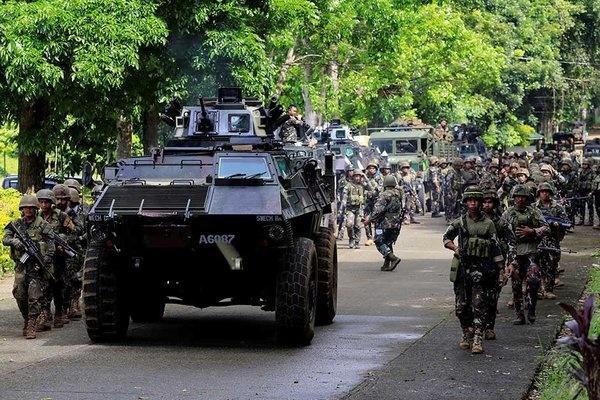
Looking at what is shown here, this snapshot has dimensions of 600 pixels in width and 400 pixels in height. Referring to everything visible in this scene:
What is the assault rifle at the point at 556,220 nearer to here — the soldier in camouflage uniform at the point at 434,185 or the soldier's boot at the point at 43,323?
the soldier's boot at the point at 43,323

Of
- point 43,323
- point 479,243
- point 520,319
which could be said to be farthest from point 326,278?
point 43,323

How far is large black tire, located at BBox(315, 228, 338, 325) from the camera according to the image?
14.8 m

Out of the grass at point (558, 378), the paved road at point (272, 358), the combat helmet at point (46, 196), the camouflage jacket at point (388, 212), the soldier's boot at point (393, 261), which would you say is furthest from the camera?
Answer: the camouflage jacket at point (388, 212)

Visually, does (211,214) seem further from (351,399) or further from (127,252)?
(351,399)

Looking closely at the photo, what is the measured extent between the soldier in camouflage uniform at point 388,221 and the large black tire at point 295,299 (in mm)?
8090

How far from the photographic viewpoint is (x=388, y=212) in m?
21.9

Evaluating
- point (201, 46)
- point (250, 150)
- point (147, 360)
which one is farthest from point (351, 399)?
point (201, 46)

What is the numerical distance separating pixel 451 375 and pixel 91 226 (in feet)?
12.9

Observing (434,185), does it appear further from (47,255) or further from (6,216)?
(47,255)

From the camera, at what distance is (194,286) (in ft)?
44.5

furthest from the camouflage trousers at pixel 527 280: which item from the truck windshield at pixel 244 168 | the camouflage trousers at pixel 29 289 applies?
the camouflage trousers at pixel 29 289

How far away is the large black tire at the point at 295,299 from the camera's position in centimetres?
1298

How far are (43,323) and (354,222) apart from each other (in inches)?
463

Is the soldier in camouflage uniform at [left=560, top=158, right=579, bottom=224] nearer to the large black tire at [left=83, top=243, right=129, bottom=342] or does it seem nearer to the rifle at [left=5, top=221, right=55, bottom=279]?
the rifle at [left=5, top=221, right=55, bottom=279]
